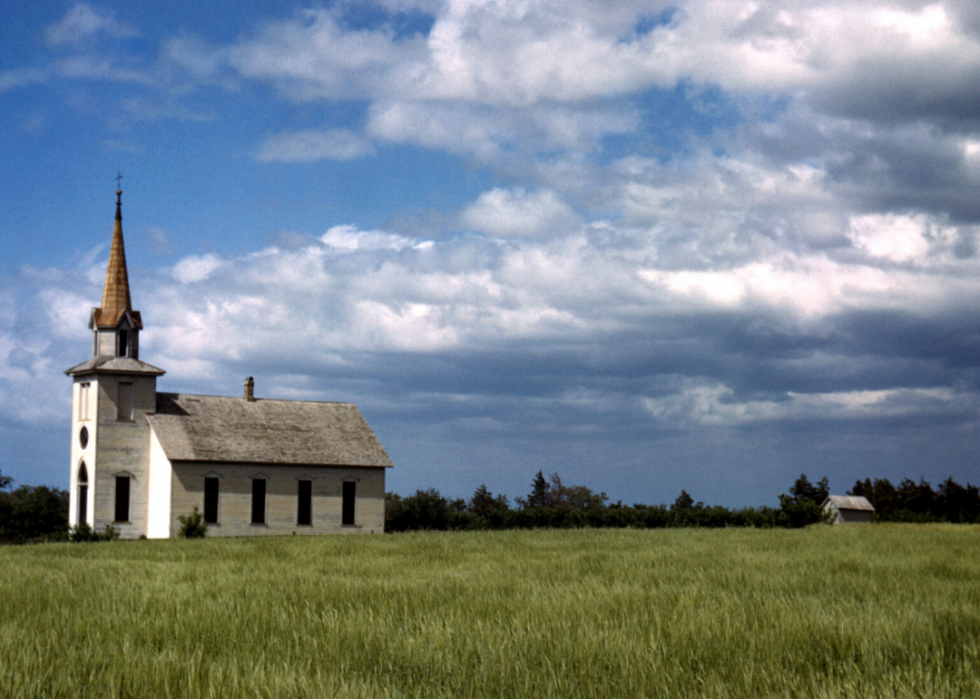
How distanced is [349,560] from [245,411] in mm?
30759

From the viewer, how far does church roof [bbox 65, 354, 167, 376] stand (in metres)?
42.9

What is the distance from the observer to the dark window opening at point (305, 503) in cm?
4512

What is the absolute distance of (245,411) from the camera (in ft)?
155

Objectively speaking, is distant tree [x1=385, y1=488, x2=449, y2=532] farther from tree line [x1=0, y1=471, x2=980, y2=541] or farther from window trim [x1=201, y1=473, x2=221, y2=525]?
window trim [x1=201, y1=473, x2=221, y2=525]

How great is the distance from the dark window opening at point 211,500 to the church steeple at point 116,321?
7876mm

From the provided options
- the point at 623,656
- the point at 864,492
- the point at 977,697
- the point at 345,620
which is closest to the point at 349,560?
the point at 345,620

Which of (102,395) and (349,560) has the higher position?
(102,395)

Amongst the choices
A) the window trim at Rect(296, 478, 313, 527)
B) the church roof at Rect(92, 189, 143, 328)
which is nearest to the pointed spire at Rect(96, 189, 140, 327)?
the church roof at Rect(92, 189, 143, 328)

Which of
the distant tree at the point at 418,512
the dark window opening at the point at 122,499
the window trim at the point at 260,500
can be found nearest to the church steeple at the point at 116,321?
the dark window opening at the point at 122,499

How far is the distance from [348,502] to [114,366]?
13.8 m

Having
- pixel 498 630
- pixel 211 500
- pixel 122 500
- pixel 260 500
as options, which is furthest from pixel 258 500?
pixel 498 630

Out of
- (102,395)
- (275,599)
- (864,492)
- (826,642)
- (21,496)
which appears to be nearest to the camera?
(826,642)

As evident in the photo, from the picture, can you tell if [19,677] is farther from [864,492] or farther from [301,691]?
[864,492]

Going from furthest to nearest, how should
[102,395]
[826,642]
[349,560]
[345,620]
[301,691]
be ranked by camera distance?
[102,395]
[349,560]
[345,620]
[826,642]
[301,691]
